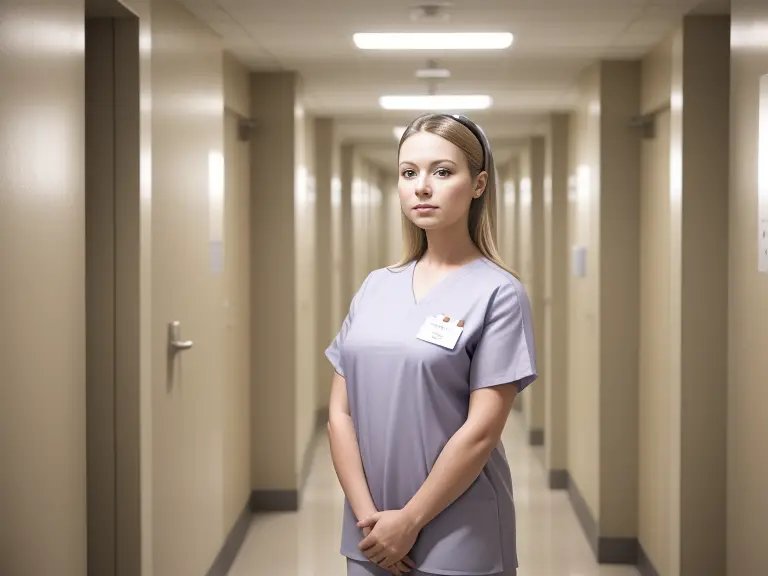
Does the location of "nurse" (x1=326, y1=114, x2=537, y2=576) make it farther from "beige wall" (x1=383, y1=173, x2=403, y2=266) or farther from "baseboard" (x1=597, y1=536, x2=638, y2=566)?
"beige wall" (x1=383, y1=173, x2=403, y2=266)

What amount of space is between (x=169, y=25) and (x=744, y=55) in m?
1.82

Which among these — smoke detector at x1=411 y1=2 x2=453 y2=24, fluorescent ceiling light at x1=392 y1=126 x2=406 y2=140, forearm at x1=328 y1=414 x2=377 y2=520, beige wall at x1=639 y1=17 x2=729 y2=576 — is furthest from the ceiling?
forearm at x1=328 y1=414 x2=377 y2=520

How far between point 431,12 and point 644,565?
2597mm

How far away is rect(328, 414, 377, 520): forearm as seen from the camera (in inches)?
69.7

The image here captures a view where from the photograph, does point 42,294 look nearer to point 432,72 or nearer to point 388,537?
point 388,537


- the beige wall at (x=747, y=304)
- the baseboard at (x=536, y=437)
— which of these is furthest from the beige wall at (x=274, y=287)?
the beige wall at (x=747, y=304)

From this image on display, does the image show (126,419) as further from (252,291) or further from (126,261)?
(252,291)

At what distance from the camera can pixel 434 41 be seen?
4145mm

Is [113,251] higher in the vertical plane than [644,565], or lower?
higher

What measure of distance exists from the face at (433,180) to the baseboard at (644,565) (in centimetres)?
288

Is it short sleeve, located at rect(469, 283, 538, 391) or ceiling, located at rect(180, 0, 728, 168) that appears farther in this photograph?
ceiling, located at rect(180, 0, 728, 168)

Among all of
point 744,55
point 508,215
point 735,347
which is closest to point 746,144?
point 744,55

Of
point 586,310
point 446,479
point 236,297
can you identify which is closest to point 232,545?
point 236,297

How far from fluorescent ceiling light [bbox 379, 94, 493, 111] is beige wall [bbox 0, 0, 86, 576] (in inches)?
139
